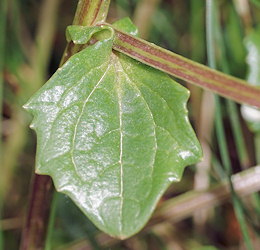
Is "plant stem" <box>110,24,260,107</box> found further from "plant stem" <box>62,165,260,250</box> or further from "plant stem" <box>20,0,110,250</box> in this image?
"plant stem" <box>62,165,260,250</box>

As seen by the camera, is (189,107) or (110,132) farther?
(189,107)

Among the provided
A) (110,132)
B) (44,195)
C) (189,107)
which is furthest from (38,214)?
(189,107)

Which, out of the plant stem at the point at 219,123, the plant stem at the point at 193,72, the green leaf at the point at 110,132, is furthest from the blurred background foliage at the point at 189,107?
the plant stem at the point at 193,72

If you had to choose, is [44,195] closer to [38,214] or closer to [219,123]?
[38,214]

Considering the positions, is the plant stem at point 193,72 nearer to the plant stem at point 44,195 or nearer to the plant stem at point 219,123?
the plant stem at point 44,195

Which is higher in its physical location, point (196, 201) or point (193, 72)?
point (193, 72)

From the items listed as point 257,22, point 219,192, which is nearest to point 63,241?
point 219,192

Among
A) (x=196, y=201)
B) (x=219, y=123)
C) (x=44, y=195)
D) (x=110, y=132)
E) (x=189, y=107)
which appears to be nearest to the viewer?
(x=110, y=132)

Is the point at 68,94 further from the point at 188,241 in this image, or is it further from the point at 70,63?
the point at 188,241
